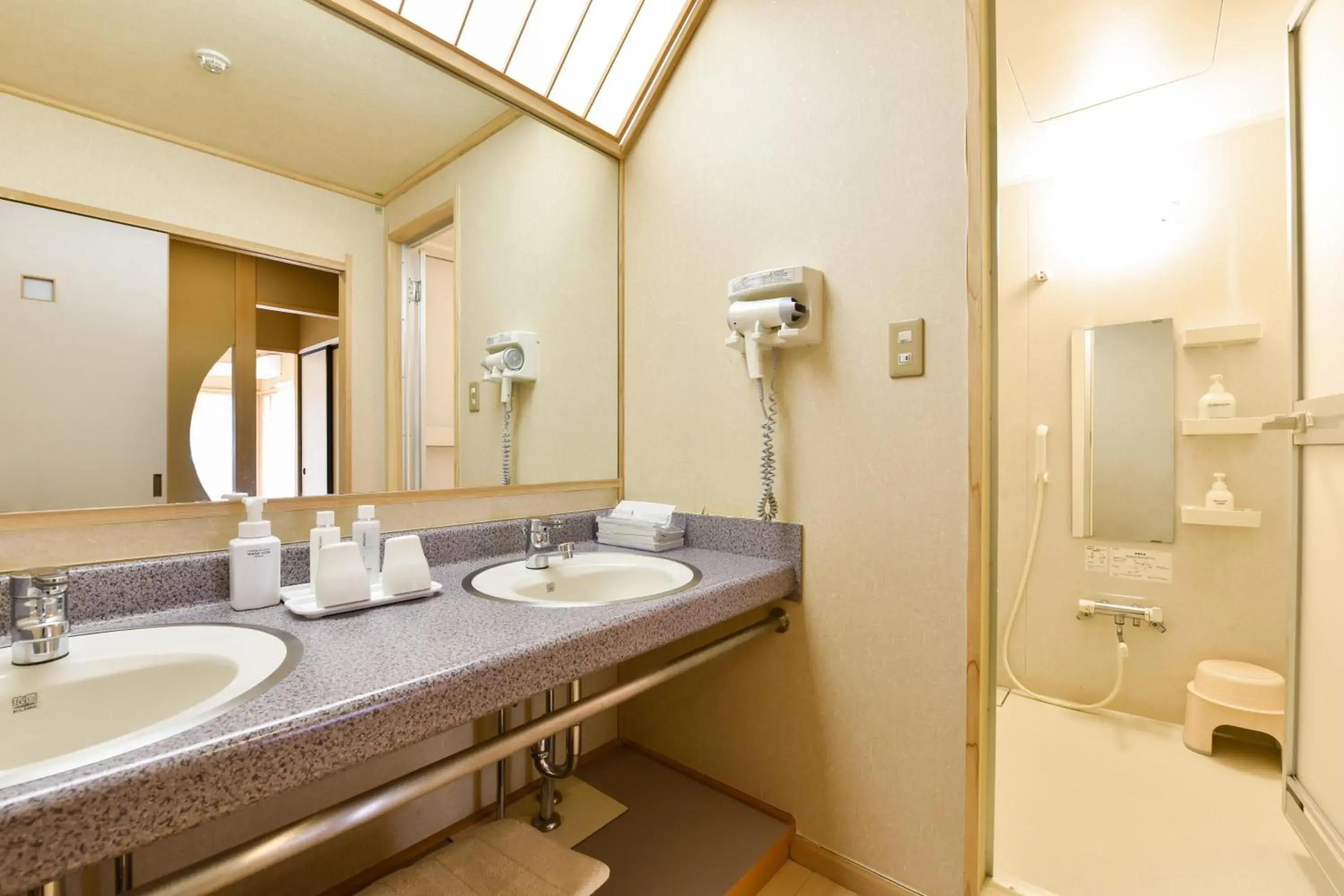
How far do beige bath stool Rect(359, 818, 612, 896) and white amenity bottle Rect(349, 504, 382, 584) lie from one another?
529 mm

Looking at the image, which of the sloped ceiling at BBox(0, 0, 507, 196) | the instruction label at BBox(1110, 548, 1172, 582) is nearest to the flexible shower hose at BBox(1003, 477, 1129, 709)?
the instruction label at BBox(1110, 548, 1172, 582)

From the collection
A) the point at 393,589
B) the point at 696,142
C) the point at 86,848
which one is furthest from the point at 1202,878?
the point at 696,142

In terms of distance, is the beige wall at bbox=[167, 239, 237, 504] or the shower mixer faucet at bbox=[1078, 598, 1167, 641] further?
the shower mixer faucet at bbox=[1078, 598, 1167, 641]

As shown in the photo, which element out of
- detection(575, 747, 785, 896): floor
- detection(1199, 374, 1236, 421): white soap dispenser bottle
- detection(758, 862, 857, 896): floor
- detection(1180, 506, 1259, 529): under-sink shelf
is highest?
detection(1199, 374, 1236, 421): white soap dispenser bottle

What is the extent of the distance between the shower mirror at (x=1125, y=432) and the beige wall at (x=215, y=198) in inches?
94.8

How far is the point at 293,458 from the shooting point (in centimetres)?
115

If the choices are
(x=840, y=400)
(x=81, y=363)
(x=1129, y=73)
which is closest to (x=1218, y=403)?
(x=1129, y=73)

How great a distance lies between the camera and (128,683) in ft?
2.50

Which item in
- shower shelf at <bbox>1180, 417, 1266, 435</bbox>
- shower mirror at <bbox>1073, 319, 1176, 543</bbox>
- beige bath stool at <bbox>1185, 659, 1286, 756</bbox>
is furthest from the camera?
shower mirror at <bbox>1073, 319, 1176, 543</bbox>

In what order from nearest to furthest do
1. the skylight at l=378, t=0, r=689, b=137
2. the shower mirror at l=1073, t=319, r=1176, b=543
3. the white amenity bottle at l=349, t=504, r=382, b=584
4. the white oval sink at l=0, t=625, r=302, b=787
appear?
1. the white oval sink at l=0, t=625, r=302, b=787
2. the white amenity bottle at l=349, t=504, r=382, b=584
3. the skylight at l=378, t=0, r=689, b=137
4. the shower mirror at l=1073, t=319, r=1176, b=543

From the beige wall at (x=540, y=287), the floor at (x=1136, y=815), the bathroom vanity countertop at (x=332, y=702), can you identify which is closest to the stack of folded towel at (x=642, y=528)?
the beige wall at (x=540, y=287)

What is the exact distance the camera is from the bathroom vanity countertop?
470mm

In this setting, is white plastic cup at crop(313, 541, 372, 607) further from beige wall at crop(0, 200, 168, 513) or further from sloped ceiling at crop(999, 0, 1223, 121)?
sloped ceiling at crop(999, 0, 1223, 121)

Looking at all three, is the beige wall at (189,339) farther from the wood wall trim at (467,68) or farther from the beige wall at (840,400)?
the beige wall at (840,400)
